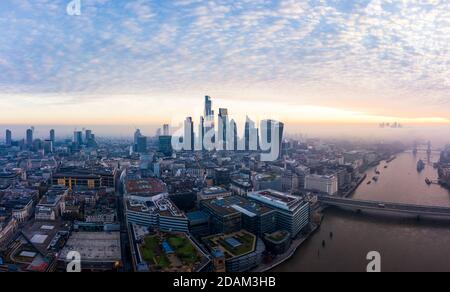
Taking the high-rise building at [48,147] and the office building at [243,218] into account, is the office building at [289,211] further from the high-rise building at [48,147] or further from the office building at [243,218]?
the high-rise building at [48,147]

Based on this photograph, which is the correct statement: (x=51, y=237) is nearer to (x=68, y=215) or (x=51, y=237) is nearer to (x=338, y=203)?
(x=68, y=215)

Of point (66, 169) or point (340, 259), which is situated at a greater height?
point (66, 169)

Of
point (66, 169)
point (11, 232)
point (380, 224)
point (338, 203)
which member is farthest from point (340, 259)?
point (66, 169)

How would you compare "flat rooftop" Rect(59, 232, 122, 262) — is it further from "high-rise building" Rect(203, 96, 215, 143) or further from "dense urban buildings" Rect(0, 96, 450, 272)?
"high-rise building" Rect(203, 96, 215, 143)

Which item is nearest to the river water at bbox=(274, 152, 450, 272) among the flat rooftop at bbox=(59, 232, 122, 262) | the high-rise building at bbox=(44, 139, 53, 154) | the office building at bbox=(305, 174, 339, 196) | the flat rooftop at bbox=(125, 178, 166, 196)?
the office building at bbox=(305, 174, 339, 196)

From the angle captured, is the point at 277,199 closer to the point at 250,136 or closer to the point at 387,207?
the point at 387,207
